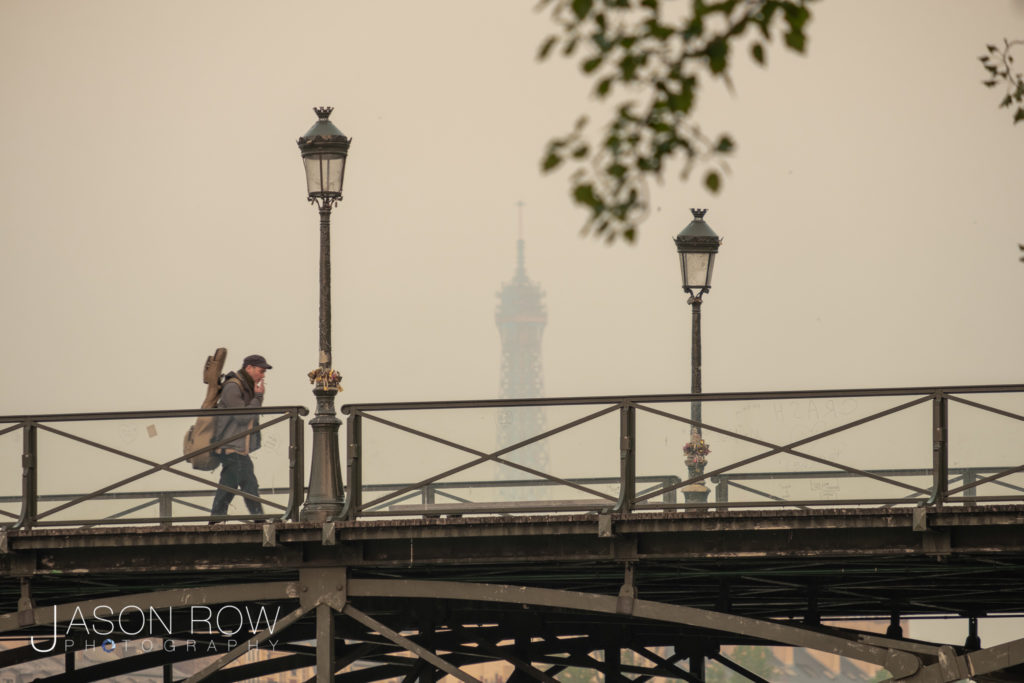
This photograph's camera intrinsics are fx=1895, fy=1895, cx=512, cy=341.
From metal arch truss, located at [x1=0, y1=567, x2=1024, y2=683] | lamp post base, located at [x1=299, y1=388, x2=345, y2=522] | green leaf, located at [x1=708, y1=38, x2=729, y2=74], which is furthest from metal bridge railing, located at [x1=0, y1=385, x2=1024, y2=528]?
green leaf, located at [x1=708, y1=38, x2=729, y2=74]

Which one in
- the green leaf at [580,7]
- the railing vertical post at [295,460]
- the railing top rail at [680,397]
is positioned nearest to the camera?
the green leaf at [580,7]

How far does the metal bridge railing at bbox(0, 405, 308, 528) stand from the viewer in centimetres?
1836

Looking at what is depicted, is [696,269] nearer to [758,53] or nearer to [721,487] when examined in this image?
[721,487]

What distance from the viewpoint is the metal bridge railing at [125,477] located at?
1836cm

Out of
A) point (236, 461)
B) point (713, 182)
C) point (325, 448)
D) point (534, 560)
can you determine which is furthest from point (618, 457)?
point (713, 182)

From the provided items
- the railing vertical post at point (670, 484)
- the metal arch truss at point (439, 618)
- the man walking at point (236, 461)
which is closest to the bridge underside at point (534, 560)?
the metal arch truss at point (439, 618)

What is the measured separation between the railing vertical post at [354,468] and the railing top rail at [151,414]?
1.57ft

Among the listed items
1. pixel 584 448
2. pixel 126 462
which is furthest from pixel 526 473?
pixel 126 462

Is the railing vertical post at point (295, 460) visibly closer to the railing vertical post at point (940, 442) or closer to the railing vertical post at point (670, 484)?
the railing vertical post at point (670, 484)

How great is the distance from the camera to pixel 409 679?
22922 mm

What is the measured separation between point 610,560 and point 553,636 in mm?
7305

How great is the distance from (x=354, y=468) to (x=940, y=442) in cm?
558

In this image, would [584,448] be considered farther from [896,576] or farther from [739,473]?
[896,576]

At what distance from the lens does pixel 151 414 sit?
18906mm
